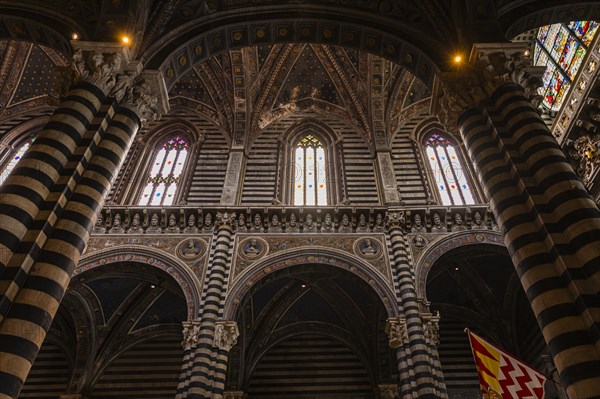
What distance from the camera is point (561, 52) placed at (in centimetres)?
1402

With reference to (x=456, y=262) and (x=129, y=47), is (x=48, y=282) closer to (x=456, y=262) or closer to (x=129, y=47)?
(x=129, y=47)

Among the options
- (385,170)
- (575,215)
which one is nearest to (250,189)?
(385,170)

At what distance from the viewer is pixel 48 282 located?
6.11 meters

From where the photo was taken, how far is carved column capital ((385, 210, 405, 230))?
45.4 ft

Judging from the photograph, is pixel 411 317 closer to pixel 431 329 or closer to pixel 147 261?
pixel 431 329

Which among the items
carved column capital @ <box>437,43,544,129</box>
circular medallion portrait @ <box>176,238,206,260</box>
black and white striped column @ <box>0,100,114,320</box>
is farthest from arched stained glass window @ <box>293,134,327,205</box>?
black and white striped column @ <box>0,100,114,320</box>

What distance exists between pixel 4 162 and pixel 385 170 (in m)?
14.1

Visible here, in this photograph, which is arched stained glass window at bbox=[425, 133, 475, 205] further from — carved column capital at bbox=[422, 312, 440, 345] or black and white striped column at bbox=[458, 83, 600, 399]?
black and white striped column at bbox=[458, 83, 600, 399]

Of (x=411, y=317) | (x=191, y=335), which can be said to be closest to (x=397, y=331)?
(x=411, y=317)

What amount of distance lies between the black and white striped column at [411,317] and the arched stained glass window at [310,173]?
3016 millimetres

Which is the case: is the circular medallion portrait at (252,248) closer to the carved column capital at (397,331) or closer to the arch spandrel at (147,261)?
the arch spandrel at (147,261)

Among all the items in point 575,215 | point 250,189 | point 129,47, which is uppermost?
point 250,189

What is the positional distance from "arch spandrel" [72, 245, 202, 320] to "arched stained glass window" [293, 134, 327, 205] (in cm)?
469

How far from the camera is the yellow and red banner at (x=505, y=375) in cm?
668
